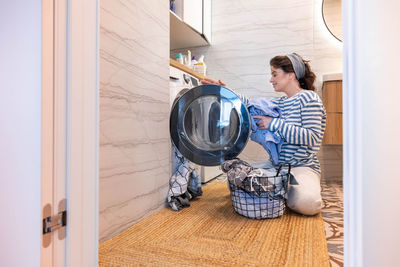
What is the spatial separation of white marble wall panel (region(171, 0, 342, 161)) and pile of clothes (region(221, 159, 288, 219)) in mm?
1239

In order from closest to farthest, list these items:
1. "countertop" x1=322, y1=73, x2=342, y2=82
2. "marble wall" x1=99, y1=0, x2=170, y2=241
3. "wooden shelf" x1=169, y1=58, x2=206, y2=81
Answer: "marble wall" x1=99, y1=0, x2=170, y2=241 → "wooden shelf" x1=169, y1=58, x2=206, y2=81 → "countertop" x1=322, y1=73, x2=342, y2=82

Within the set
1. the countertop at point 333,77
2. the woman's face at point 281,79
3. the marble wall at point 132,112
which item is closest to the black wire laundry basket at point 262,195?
the marble wall at point 132,112

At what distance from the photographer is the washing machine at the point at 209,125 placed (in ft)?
5.42

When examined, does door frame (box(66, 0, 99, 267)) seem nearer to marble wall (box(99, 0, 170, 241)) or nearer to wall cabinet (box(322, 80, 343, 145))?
marble wall (box(99, 0, 170, 241))

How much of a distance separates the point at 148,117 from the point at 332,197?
1543 millimetres

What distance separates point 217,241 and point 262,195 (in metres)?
0.41

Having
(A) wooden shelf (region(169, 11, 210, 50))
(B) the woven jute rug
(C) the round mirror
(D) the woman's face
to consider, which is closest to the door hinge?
(B) the woven jute rug

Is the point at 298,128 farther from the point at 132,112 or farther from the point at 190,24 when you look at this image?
the point at 190,24

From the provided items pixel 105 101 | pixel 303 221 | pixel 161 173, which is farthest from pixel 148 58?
pixel 303 221

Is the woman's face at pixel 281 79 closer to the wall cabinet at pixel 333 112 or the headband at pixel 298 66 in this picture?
the headband at pixel 298 66

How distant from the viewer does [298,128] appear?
65.8 inches

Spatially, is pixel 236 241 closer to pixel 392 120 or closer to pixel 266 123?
pixel 266 123

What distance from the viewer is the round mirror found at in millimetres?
2459

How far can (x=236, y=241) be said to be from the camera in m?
1.21
